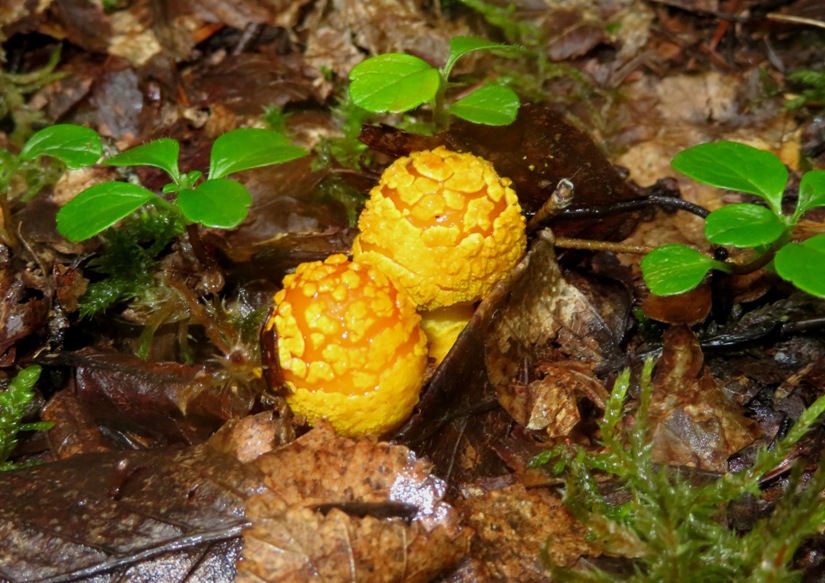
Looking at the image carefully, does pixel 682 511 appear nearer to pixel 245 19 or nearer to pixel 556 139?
pixel 556 139

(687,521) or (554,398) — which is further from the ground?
(687,521)

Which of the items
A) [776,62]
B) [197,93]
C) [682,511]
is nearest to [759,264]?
[682,511]

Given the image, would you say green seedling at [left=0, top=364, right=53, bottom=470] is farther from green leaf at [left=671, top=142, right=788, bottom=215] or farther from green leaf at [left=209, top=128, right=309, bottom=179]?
green leaf at [left=671, top=142, right=788, bottom=215]

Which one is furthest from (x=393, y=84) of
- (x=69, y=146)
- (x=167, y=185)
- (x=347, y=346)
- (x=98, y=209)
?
(x=69, y=146)

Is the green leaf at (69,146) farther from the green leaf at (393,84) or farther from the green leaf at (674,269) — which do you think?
the green leaf at (674,269)

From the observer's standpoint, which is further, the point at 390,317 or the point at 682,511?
the point at 390,317

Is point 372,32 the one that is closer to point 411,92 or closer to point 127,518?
point 411,92


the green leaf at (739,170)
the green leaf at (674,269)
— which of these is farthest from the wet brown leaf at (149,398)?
the green leaf at (739,170)
